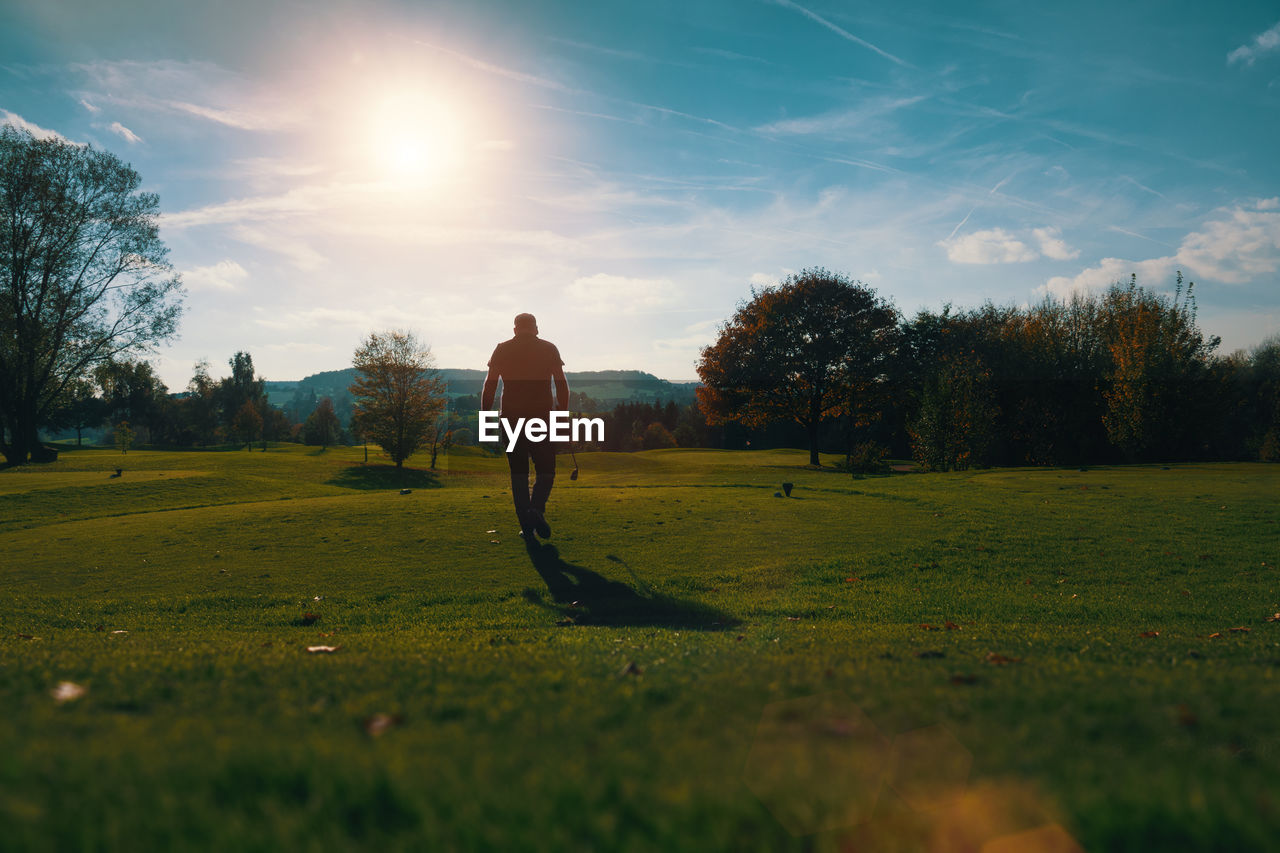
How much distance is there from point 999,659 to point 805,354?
1627 inches

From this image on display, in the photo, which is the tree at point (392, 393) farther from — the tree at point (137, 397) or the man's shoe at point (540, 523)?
the tree at point (137, 397)

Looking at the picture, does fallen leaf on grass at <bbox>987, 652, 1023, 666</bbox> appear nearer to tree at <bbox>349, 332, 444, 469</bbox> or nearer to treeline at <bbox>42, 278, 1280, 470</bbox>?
treeline at <bbox>42, 278, 1280, 470</bbox>

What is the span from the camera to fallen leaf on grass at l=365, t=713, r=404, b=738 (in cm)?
272

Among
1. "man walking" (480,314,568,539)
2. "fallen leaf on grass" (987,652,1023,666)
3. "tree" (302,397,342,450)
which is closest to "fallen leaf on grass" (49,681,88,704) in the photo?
"fallen leaf on grass" (987,652,1023,666)

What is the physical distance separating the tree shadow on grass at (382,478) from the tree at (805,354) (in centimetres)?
2264

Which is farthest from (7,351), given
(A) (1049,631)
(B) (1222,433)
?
(B) (1222,433)

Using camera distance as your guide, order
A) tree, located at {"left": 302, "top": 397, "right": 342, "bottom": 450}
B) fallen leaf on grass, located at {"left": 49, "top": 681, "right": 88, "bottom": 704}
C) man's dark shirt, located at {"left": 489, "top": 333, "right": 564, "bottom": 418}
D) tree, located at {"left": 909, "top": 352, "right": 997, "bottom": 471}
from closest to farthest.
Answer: fallen leaf on grass, located at {"left": 49, "top": 681, "right": 88, "bottom": 704} < man's dark shirt, located at {"left": 489, "top": 333, "right": 564, "bottom": 418} < tree, located at {"left": 909, "top": 352, "right": 997, "bottom": 471} < tree, located at {"left": 302, "top": 397, "right": 342, "bottom": 450}

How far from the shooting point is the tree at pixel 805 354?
4403 centimetres

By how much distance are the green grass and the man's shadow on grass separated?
2.8 inches

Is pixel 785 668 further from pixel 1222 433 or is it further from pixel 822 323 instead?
pixel 1222 433

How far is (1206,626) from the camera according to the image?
751 cm

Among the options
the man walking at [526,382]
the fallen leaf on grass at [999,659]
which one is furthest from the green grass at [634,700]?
the man walking at [526,382]

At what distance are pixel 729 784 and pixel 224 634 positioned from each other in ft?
23.6

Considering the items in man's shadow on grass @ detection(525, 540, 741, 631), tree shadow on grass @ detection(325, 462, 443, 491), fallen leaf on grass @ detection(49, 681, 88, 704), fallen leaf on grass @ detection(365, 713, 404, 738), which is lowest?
tree shadow on grass @ detection(325, 462, 443, 491)
